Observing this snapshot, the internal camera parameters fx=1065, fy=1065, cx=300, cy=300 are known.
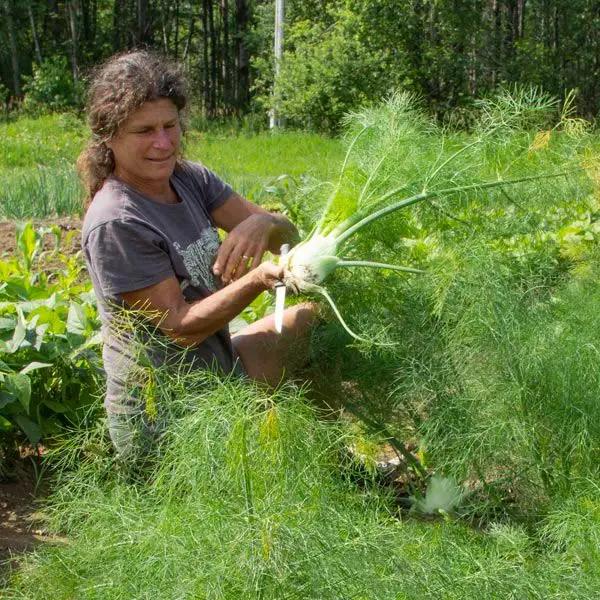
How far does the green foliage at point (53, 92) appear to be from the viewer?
1903cm

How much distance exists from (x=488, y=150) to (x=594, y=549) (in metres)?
1.49

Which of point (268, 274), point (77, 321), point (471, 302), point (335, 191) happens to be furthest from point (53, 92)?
point (471, 302)

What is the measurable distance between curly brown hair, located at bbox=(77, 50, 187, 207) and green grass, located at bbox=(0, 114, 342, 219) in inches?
13.5

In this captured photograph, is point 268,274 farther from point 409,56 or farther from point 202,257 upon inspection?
point 409,56

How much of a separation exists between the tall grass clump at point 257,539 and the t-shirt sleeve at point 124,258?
456 mm

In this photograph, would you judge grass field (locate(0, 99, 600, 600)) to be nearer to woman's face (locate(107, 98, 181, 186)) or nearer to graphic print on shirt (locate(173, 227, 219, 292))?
graphic print on shirt (locate(173, 227, 219, 292))

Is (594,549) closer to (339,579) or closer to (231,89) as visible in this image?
(339,579)

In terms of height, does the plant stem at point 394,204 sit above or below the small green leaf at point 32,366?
above

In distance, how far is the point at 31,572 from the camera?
2551 millimetres

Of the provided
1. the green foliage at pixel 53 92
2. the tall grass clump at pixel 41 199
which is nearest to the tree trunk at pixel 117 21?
the green foliage at pixel 53 92

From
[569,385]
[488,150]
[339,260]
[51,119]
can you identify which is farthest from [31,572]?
[51,119]

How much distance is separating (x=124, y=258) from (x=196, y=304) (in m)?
0.24

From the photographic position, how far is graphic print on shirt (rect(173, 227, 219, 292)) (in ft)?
10.2

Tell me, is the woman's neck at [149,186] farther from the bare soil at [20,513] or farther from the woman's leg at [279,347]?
the bare soil at [20,513]
